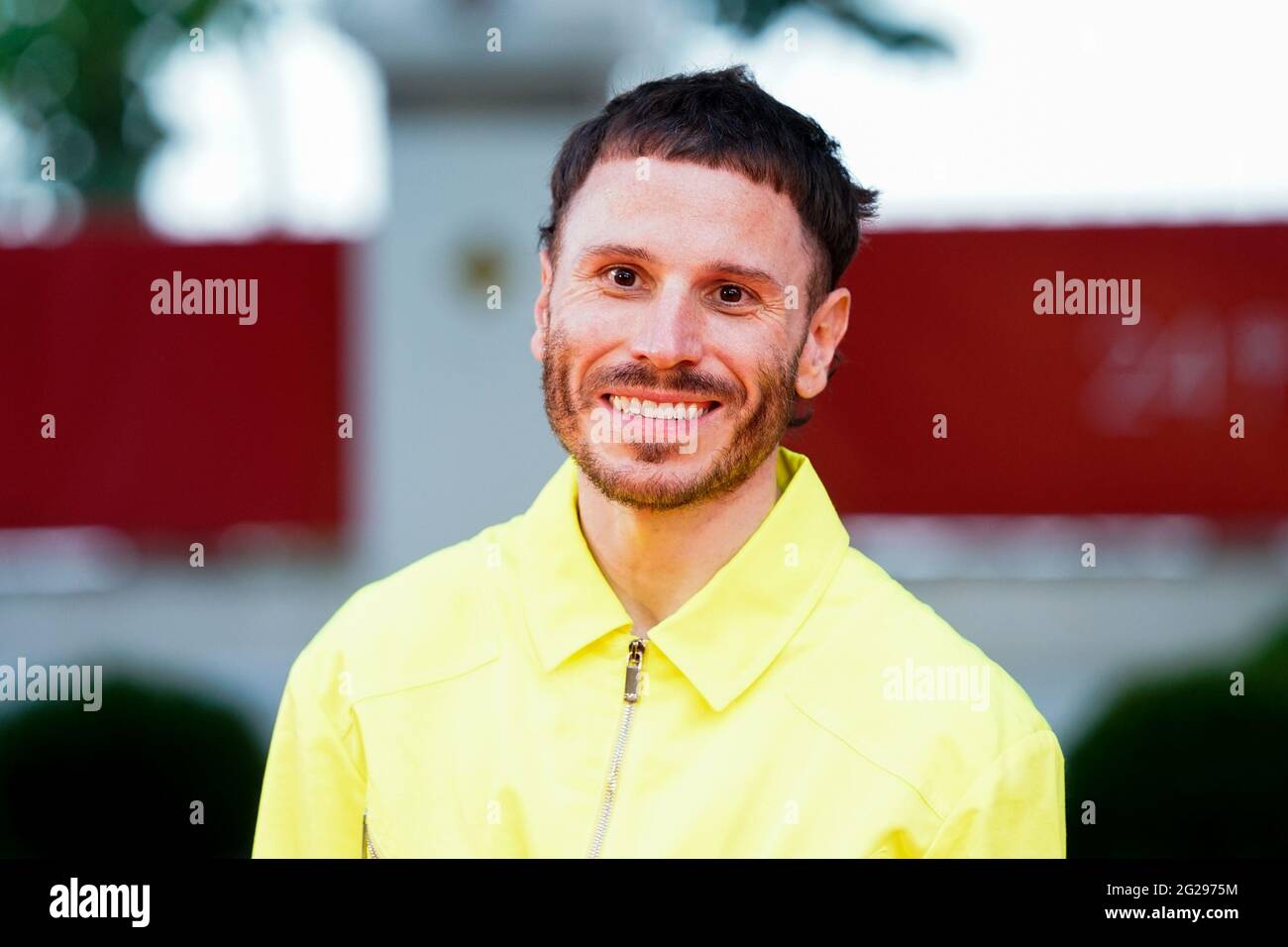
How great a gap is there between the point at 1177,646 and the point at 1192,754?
1.59 m

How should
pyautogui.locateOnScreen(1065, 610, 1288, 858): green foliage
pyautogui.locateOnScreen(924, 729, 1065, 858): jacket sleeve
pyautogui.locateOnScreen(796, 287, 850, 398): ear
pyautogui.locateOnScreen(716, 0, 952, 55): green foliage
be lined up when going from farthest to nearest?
1. pyautogui.locateOnScreen(716, 0, 952, 55): green foliage
2. pyautogui.locateOnScreen(1065, 610, 1288, 858): green foliage
3. pyautogui.locateOnScreen(796, 287, 850, 398): ear
4. pyautogui.locateOnScreen(924, 729, 1065, 858): jacket sleeve

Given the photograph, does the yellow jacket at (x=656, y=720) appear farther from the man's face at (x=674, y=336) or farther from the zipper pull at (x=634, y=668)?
the man's face at (x=674, y=336)

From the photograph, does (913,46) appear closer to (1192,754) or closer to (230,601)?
(1192,754)

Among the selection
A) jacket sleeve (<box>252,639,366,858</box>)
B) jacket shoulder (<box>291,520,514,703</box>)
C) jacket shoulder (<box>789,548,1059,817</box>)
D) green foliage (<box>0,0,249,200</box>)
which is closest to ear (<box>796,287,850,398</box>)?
jacket shoulder (<box>789,548,1059,817</box>)

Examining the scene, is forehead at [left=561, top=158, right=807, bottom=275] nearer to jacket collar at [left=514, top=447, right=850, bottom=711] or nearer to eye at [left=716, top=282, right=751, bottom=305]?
eye at [left=716, top=282, right=751, bottom=305]

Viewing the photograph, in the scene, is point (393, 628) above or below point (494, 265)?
below

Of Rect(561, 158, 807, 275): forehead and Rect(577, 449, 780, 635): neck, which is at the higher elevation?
Rect(561, 158, 807, 275): forehead

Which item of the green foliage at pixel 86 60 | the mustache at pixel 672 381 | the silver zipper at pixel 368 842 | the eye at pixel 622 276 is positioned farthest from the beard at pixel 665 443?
the green foliage at pixel 86 60

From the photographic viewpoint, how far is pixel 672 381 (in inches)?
71.3

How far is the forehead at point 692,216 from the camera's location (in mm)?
1828

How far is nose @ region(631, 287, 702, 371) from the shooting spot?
1.80 m

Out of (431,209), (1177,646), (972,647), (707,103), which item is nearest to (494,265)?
(431,209)

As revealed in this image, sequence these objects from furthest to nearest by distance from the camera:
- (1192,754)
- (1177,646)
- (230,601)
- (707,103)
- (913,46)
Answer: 1. (230,601)
2. (1177,646)
3. (913,46)
4. (1192,754)
5. (707,103)

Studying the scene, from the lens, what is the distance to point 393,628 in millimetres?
1938
